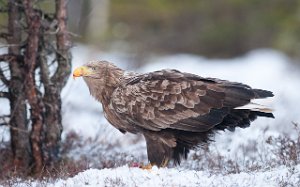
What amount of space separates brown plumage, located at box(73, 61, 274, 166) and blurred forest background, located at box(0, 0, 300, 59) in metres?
25.3

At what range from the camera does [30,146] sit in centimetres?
996

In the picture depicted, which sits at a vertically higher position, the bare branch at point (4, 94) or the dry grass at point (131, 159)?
the bare branch at point (4, 94)

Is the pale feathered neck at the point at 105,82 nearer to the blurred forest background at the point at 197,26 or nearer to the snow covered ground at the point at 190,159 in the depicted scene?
the snow covered ground at the point at 190,159

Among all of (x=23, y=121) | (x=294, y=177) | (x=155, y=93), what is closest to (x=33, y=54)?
(x=23, y=121)

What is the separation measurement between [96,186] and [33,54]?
282 centimetres

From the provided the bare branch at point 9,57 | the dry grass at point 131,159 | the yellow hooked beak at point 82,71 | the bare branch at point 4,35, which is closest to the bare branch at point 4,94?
the bare branch at point 9,57

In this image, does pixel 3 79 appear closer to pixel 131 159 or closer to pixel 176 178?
pixel 131 159

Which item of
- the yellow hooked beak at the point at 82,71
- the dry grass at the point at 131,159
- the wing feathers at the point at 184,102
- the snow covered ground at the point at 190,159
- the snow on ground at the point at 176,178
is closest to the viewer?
the snow on ground at the point at 176,178

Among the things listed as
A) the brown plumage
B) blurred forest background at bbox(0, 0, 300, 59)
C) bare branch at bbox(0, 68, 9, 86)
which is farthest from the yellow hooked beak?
blurred forest background at bbox(0, 0, 300, 59)

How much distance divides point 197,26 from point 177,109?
31246 millimetres

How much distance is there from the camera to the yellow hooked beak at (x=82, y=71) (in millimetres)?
8922

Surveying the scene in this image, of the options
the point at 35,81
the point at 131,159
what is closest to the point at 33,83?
the point at 35,81

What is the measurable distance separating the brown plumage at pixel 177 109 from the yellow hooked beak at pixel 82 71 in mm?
513

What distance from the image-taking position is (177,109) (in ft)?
27.6
